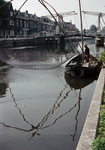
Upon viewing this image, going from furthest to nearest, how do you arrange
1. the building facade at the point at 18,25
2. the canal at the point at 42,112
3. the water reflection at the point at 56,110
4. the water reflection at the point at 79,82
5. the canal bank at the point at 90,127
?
the building facade at the point at 18,25, the water reflection at the point at 79,82, the water reflection at the point at 56,110, the canal at the point at 42,112, the canal bank at the point at 90,127

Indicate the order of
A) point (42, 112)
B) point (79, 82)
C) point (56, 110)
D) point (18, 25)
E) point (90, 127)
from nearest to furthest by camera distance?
point (90, 127) < point (42, 112) < point (56, 110) < point (79, 82) < point (18, 25)

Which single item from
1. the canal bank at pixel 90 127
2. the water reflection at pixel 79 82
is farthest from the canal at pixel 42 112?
the canal bank at pixel 90 127

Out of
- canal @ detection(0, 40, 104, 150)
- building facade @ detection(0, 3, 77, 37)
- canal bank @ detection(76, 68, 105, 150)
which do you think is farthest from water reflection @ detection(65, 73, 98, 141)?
building facade @ detection(0, 3, 77, 37)

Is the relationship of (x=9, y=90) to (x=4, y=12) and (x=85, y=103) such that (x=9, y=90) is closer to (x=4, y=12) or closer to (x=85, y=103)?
(x=85, y=103)

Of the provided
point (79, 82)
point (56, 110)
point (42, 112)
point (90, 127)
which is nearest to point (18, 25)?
point (79, 82)

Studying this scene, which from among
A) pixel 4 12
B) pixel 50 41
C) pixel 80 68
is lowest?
pixel 80 68

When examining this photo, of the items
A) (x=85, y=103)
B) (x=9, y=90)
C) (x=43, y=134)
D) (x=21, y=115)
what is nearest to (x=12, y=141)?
(x=43, y=134)

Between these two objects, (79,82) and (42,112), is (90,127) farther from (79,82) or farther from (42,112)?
(79,82)

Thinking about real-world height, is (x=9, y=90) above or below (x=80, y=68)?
below

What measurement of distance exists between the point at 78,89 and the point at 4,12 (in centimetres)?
4611

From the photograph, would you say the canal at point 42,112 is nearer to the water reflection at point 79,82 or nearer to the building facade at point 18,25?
the water reflection at point 79,82

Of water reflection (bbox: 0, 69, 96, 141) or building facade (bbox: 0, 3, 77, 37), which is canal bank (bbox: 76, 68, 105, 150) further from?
building facade (bbox: 0, 3, 77, 37)

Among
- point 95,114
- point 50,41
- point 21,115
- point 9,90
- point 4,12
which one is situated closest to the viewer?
point 95,114

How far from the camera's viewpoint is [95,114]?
5.07 meters
